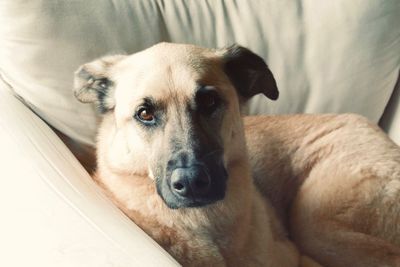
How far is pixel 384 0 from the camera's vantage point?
5.43ft

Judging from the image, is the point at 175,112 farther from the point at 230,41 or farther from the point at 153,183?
the point at 230,41

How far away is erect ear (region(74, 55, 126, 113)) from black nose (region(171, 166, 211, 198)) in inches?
13.4

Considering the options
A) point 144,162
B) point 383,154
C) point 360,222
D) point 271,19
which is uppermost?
point 271,19

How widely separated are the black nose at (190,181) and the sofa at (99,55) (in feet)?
0.41

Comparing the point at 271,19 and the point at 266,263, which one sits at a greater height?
the point at 271,19

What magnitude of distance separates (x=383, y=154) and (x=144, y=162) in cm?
73

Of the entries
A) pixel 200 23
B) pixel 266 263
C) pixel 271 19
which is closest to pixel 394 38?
pixel 271 19

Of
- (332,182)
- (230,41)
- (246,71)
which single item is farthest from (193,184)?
(230,41)

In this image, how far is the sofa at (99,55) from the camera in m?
0.98

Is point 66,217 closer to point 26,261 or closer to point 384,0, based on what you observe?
point 26,261

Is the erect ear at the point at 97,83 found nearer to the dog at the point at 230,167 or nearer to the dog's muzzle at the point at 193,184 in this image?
the dog at the point at 230,167

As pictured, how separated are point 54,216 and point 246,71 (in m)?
0.62

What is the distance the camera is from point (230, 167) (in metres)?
1.29

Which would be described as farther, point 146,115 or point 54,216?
point 146,115
